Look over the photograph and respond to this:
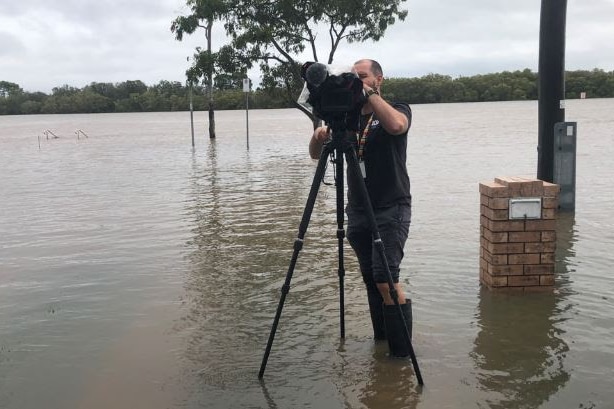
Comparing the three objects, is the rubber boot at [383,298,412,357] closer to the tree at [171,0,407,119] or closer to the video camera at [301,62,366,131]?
the video camera at [301,62,366,131]

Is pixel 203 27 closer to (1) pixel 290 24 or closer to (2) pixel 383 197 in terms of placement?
(1) pixel 290 24

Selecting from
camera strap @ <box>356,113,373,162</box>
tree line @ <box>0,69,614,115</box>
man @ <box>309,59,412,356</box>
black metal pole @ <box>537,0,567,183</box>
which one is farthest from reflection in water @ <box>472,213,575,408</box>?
tree line @ <box>0,69,614,115</box>

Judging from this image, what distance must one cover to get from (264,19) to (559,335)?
21580mm

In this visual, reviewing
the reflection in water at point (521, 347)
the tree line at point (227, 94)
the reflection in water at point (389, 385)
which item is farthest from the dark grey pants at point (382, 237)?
the tree line at point (227, 94)

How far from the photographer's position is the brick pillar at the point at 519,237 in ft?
17.1

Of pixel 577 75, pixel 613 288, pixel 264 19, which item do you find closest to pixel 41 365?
pixel 613 288

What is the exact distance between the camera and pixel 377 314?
14.5 ft

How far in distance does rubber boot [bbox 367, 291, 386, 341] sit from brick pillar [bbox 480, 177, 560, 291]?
140 cm

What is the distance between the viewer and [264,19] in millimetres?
24297

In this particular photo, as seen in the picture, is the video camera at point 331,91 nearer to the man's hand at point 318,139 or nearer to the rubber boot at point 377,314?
the man's hand at point 318,139

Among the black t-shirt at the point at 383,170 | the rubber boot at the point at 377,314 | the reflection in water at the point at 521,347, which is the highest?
the black t-shirt at the point at 383,170

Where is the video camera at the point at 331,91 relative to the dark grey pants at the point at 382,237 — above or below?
above

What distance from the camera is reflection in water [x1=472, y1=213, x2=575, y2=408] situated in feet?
12.1

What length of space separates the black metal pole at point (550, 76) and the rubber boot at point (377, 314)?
5.19 m
